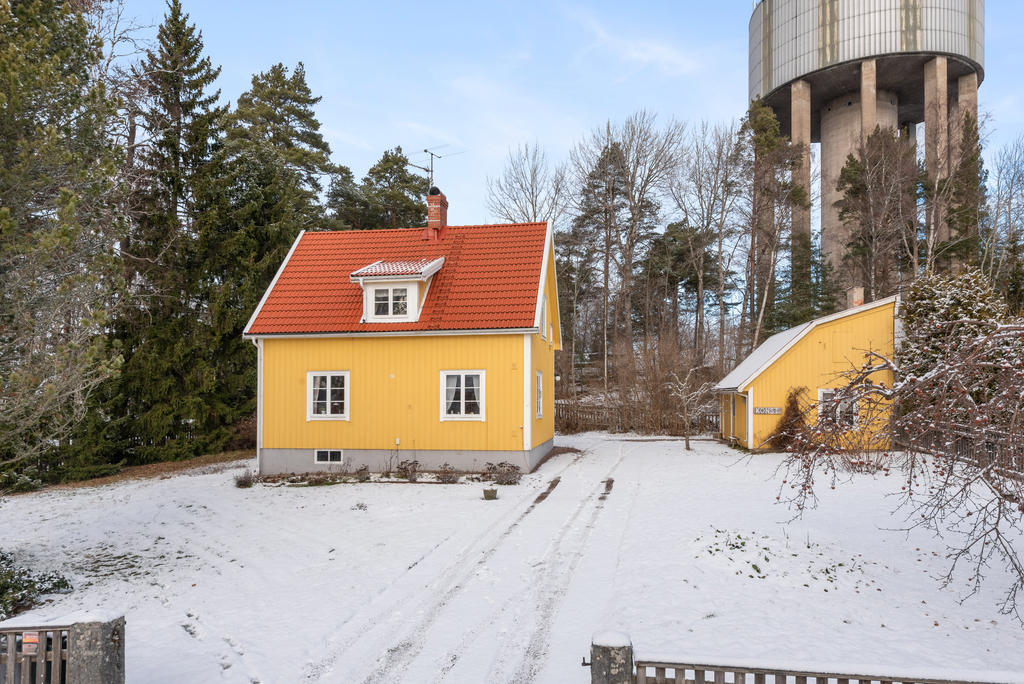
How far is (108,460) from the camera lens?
1997 cm

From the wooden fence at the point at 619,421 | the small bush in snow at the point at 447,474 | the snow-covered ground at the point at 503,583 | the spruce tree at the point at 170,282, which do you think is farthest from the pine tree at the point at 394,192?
the snow-covered ground at the point at 503,583

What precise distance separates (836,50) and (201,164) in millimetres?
34706

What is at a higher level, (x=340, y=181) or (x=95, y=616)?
(x=340, y=181)

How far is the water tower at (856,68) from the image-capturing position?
110ft

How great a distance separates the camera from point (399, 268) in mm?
17062

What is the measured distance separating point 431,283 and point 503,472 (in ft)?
19.9

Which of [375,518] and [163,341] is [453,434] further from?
[163,341]

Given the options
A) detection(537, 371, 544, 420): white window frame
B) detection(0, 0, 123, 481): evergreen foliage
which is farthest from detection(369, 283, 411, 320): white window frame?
detection(0, 0, 123, 481): evergreen foliage

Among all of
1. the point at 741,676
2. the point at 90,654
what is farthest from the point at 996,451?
the point at 90,654

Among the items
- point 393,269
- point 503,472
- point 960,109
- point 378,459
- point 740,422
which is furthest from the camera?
point 960,109

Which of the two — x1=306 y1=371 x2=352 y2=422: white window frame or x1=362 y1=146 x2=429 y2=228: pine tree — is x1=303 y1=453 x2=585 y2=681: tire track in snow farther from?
x1=362 y1=146 x2=429 y2=228: pine tree

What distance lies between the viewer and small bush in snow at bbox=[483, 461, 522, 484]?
15020mm

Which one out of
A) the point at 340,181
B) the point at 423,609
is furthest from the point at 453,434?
the point at 340,181

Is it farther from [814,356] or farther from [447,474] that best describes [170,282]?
[814,356]
